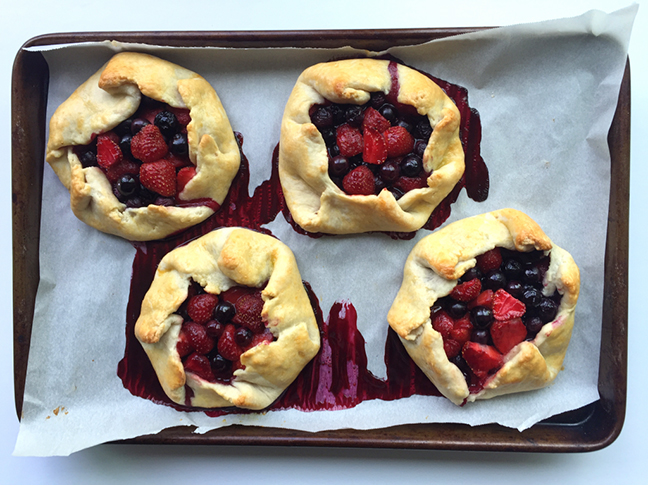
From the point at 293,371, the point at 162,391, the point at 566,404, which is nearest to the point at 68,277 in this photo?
the point at 162,391

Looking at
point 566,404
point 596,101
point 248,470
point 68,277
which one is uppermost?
point 596,101

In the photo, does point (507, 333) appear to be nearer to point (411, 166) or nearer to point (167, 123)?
point (411, 166)

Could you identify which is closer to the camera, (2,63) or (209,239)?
(209,239)

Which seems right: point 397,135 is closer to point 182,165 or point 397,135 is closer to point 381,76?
point 381,76

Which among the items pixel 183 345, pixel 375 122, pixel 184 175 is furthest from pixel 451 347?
pixel 184 175

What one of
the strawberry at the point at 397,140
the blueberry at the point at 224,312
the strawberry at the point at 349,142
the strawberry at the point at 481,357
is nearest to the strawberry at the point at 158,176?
the blueberry at the point at 224,312

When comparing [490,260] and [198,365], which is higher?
[490,260]

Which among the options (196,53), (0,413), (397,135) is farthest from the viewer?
(0,413)
